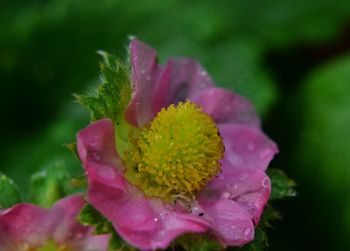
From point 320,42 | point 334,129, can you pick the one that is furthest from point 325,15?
point 334,129

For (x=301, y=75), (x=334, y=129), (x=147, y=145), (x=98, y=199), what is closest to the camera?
(x=98, y=199)

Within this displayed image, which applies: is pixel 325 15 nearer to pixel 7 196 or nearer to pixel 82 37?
pixel 82 37

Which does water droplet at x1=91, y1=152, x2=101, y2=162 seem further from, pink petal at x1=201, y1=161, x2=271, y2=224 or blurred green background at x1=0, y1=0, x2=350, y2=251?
blurred green background at x1=0, y1=0, x2=350, y2=251

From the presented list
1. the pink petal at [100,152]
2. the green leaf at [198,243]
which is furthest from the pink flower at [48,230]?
the green leaf at [198,243]

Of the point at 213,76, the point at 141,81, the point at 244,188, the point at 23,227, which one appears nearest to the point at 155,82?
the point at 141,81

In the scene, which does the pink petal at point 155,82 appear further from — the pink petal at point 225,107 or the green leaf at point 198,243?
the green leaf at point 198,243

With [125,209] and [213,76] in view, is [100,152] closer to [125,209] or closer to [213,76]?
[125,209]
